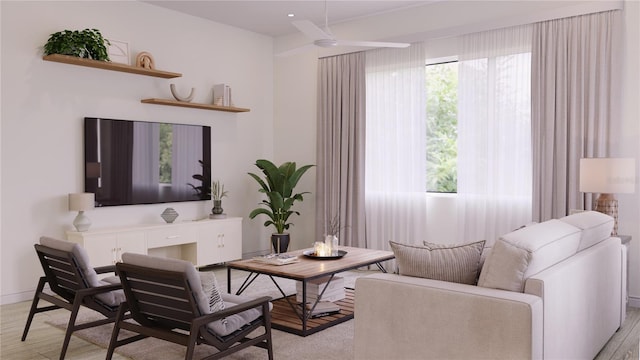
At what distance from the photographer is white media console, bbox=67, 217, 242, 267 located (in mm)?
5023

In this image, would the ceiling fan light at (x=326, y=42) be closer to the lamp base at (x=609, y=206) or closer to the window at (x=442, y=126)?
the window at (x=442, y=126)

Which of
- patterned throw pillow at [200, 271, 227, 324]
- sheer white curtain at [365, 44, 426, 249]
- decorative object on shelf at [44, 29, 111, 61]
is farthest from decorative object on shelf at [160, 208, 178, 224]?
patterned throw pillow at [200, 271, 227, 324]

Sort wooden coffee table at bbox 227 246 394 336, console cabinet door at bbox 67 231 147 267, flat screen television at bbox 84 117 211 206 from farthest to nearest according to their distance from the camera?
1. flat screen television at bbox 84 117 211 206
2. console cabinet door at bbox 67 231 147 267
3. wooden coffee table at bbox 227 246 394 336

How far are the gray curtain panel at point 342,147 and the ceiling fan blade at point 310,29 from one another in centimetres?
217

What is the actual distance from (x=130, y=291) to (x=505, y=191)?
3.75 metres

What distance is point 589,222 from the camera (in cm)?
339

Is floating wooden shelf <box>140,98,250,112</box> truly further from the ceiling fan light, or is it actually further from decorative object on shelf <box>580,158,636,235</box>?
decorative object on shelf <box>580,158,636,235</box>

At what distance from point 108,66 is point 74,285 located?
2514mm

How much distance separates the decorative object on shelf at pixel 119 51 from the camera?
543 centimetres

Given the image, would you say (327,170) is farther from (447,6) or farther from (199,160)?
(447,6)

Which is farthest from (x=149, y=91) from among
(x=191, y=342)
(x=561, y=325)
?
(x=561, y=325)

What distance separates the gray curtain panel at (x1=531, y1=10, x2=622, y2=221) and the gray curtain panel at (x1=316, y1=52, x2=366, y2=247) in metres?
2.02

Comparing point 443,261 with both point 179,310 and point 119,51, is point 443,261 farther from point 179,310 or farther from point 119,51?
point 119,51

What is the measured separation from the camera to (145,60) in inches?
223
